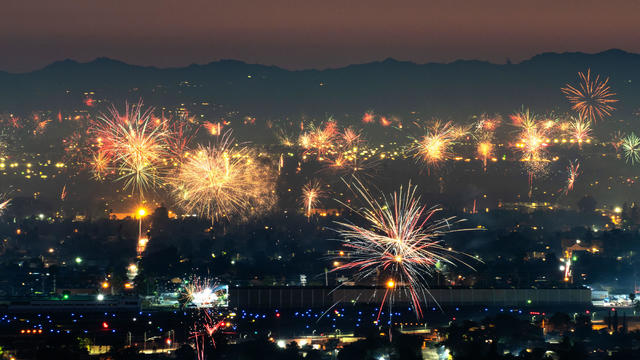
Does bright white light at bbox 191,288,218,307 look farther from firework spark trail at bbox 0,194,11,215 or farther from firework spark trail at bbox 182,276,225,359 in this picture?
firework spark trail at bbox 0,194,11,215

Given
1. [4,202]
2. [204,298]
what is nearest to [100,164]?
[4,202]

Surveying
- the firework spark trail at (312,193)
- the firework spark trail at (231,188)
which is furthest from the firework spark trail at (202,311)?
the firework spark trail at (312,193)

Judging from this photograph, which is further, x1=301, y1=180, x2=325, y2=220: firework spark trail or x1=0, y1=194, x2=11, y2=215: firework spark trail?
x1=301, y1=180, x2=325, y2=220: firework spark trail

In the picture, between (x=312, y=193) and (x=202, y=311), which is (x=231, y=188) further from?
(x=202, y=311)

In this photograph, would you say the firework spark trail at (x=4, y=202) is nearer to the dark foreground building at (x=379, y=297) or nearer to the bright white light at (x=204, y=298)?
the bright white light at (x=204, y=298)

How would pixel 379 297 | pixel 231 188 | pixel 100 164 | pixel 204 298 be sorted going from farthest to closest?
pixel 100 164 → pixel 231 188 → pixel 204 298 → pixel 379 297

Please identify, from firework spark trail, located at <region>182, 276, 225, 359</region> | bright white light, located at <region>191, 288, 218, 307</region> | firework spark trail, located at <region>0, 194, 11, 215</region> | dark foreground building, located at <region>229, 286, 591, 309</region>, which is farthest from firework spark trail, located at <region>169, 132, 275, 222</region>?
dark foreground building, located at <region>229, 286, 591, 309</region>
